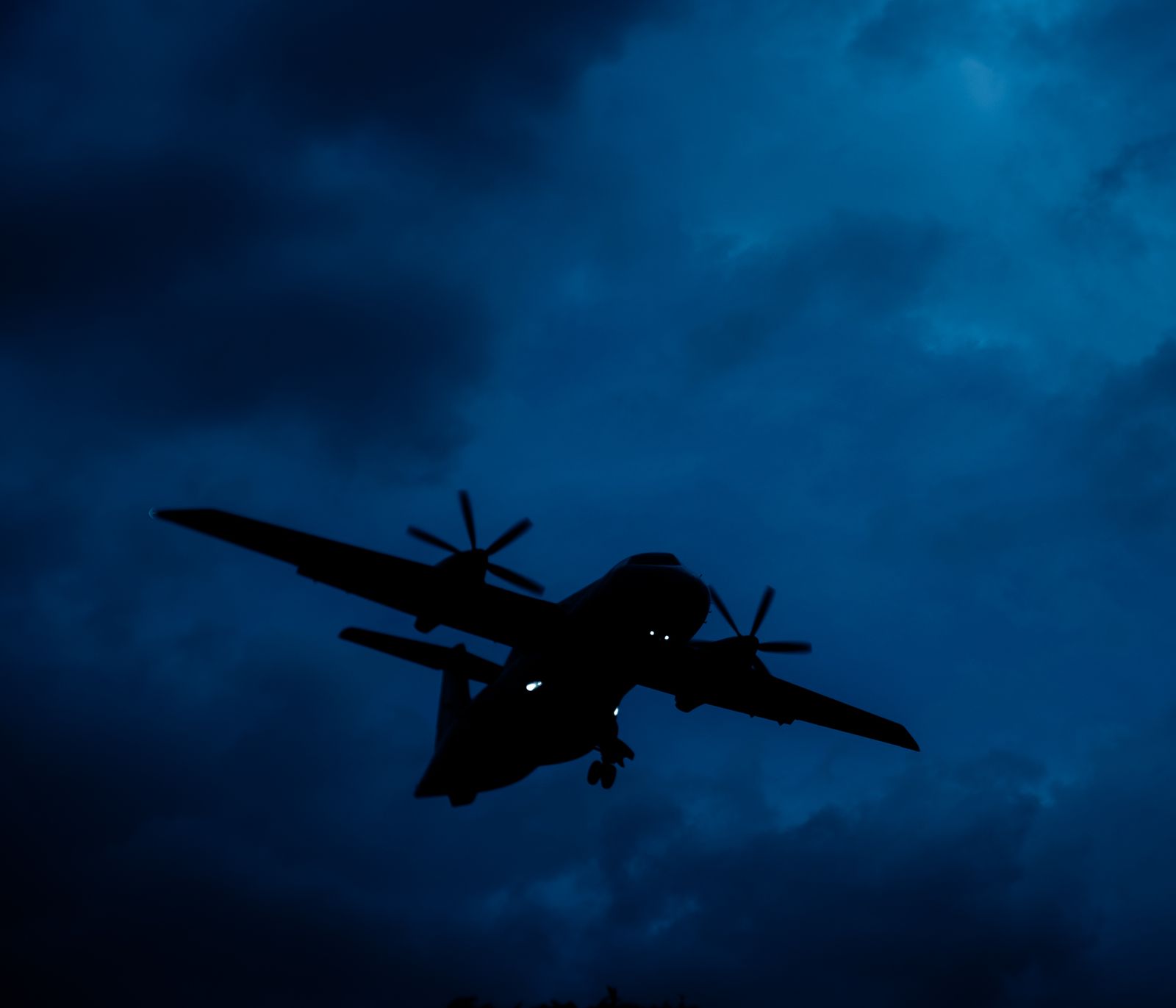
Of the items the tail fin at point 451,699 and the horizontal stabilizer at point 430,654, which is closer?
the horizontal stabilizer at point 430,654

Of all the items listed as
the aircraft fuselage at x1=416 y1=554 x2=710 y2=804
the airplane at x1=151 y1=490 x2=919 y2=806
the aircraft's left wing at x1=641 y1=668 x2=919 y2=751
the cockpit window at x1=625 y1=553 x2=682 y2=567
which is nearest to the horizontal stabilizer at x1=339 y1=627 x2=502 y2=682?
the airplane at x1=151 y1=490 x2=919 y2=806

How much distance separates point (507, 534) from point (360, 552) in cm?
429

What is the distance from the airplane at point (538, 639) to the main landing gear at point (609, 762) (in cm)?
6

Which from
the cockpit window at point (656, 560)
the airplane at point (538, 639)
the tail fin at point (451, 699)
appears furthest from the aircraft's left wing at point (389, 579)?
the tail fin at point (451, 699)

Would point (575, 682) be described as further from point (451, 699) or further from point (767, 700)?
point (451, 699)

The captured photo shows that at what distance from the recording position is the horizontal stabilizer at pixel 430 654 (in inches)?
1339

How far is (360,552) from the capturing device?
2905cm

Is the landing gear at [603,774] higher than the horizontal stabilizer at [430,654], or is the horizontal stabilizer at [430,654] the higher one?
the horizontal stabilizer at [430,654]

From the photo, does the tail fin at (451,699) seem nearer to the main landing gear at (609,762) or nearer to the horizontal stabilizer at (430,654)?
the horizontal stabilizer at (430,654)

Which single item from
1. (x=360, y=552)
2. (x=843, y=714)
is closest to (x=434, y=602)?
(x=360, y=552)

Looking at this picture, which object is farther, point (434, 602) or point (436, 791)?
point (436, 791)

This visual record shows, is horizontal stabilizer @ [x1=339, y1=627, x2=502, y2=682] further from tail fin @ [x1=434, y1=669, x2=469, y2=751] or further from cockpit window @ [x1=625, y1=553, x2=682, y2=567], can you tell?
cockpit window @ [x1=625, y1=553, x2=682, y2=567]

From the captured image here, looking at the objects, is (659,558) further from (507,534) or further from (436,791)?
(436,791)

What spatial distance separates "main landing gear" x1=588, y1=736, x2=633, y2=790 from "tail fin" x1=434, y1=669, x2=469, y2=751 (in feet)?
26.5
